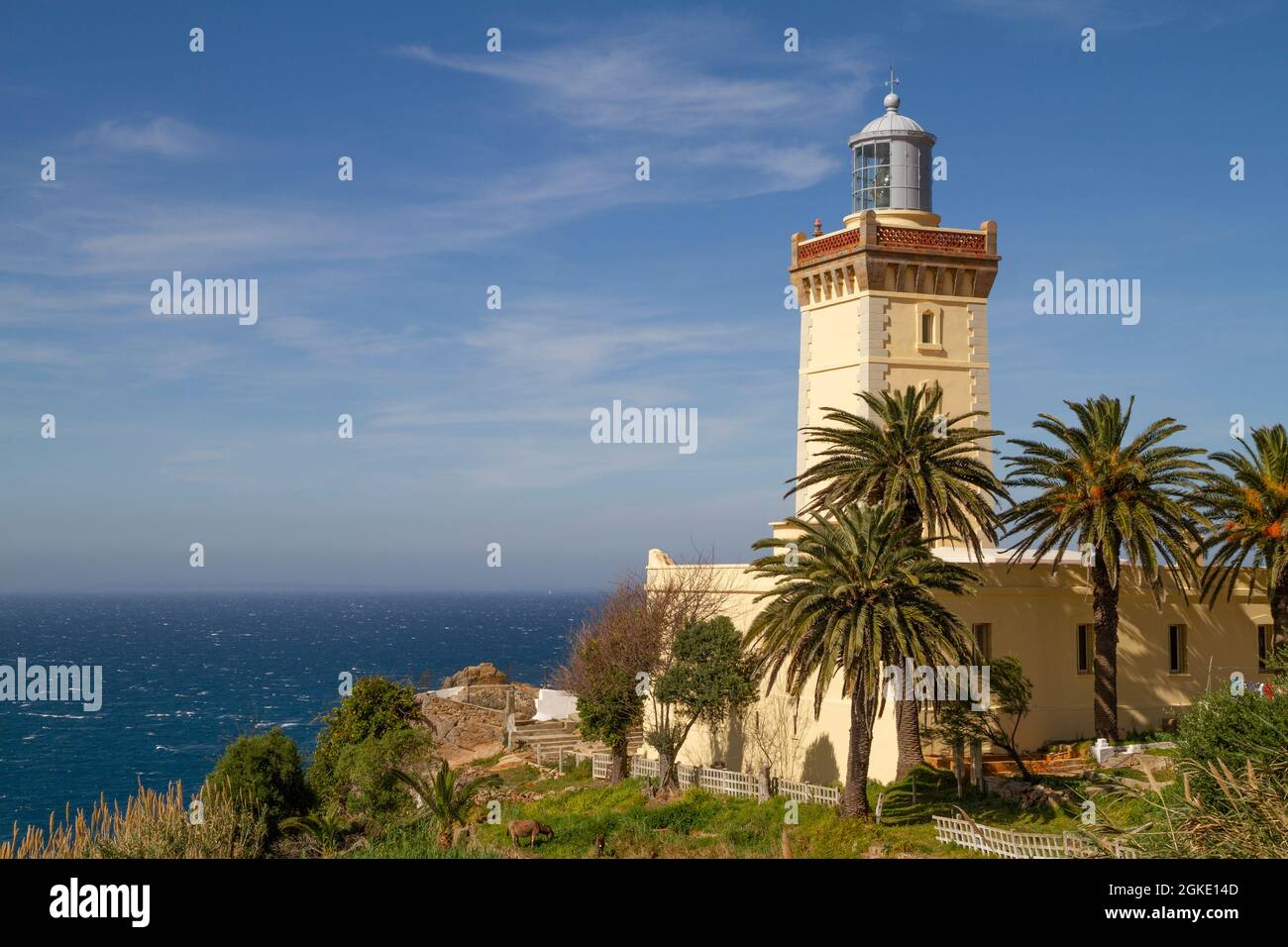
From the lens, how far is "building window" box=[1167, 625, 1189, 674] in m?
34.2

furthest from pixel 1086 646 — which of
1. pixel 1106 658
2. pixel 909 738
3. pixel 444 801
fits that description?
pixel 444 801

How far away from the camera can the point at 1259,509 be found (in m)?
31.5

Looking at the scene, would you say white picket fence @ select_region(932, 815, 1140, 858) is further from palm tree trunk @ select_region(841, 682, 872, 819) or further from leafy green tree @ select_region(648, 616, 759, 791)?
leafy green tree @ select_region(648, 616, 759, 791)

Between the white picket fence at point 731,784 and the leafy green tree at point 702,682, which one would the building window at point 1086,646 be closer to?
the white picket fence at point 731,784

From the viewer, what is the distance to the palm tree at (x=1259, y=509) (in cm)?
3130

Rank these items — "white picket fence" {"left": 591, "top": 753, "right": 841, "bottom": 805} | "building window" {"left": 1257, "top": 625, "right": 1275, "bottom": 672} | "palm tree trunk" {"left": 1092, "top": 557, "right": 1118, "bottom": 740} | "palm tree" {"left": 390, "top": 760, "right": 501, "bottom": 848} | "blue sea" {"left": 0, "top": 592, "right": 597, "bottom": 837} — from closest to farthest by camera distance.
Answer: "palm tree" {"left": 390, "top": 760, "right": 501, "bottom": 848}
"white picket fence" {"left": 591, "top": 753, "right": 841, "bottom": 805}
"palm tree trunk" {"left": 1092, "top": 557, "right": 1118, "bottom": 740}
"building window" {"left": 1257, "top": 625, "right": 1275, "bottom": 672}
"blue sea" {"left": 0, "top": 592, "right": 597, "bottom": 837}

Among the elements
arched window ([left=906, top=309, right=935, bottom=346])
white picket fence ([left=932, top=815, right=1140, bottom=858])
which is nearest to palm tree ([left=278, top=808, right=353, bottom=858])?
white picket fence ([left=932, top=815, right=1140, bottom=858])

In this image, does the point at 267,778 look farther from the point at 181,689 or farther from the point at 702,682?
the point at 181,689

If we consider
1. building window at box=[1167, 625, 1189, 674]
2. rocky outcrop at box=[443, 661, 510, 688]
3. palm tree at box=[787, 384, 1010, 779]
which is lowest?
rocky outcrop at box=[443, 661, 510, 688]

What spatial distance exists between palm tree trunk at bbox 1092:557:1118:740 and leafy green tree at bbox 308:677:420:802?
750 inches

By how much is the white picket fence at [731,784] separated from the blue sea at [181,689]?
10.00 m

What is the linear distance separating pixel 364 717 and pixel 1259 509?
25779 mm

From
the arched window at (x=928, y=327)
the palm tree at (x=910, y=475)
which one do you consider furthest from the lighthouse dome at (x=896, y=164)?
the palm tree at (x=910, y=475)

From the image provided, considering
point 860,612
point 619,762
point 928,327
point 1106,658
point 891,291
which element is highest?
point 891,291
